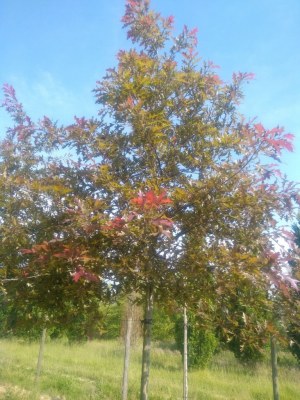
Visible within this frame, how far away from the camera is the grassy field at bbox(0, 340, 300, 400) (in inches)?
386

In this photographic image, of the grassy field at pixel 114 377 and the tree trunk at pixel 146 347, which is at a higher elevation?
the tree trunk at pixel 146 347

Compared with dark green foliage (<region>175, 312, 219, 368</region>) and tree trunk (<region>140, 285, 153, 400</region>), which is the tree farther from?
dark green foliage (<region>175, 312, 219, 368</region>)

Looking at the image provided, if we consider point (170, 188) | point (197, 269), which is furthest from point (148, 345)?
point (170, 188)

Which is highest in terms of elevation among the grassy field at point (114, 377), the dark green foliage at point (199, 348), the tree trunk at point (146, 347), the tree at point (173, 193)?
the tree at point (173, 193)

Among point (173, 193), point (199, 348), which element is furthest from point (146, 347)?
point (199, 348)

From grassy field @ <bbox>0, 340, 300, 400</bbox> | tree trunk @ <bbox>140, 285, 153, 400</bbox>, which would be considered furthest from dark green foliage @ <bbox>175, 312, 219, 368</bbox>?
tree trunk @ <bbox>140, 285, 153, 400</bbox>

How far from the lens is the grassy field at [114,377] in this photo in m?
9.81

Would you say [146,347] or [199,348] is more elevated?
[146,347]

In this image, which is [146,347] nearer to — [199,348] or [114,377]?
[114,377]

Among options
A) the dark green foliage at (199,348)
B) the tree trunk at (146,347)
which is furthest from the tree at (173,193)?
the dark green foliage at (199,348)

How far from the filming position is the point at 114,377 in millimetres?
12492

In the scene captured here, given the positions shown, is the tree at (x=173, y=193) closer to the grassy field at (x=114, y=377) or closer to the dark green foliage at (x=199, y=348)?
the grassy field at (x=114, y=377)

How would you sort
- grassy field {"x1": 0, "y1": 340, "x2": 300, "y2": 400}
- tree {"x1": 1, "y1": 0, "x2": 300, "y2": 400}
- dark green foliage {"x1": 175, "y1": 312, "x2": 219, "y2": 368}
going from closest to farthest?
1. tree {"x1": 1, "y1": 0, "x2": 300, "y2": 400}
2. grassy field {"x1": 0, "y1": 340, "x2": 300, "y2": 400}
3. dark green foliage {"x1": 175, "y1": 312, "x2": 219, "y2": 368}

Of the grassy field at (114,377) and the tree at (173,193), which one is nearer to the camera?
the tree at (173,193)
